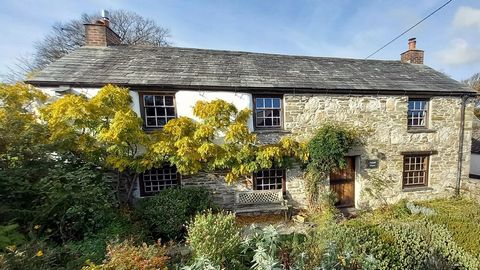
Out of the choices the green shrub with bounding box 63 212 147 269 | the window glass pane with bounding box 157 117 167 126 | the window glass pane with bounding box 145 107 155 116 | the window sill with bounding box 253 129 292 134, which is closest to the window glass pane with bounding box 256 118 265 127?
the window sill with bounding box 253 129 292 134

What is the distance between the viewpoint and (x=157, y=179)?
7559 millimetres

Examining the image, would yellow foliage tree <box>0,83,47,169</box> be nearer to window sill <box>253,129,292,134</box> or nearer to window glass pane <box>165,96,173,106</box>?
window glass pane <box>165,96,173,106</box>

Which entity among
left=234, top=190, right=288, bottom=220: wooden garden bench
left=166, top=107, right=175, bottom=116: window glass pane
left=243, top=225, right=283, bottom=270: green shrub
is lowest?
left=234, top=190, right=288, bottom=220: wooden garden bench

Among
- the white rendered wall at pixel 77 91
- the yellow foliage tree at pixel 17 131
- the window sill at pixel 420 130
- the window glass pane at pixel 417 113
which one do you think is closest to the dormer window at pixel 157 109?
the white rendered wall at pixel 77 91

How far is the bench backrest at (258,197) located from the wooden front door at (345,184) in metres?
2.43

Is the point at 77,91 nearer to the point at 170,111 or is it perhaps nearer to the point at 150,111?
the point at 150,111

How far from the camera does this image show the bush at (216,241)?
12.7 ft

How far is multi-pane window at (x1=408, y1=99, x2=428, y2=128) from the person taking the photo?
29.7 ft

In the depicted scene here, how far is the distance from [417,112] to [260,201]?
7630 mm

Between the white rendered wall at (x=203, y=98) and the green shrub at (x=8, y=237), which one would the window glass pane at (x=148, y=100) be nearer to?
the white rendered wall at (x=203, y=98)

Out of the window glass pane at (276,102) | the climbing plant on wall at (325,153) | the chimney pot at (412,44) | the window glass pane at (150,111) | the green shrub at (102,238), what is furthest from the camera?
the chimney pot at (412,44)

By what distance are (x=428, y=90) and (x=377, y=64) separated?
111 inches

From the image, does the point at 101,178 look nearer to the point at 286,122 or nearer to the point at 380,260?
the point at 286,122

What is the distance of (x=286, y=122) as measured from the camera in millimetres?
8047
